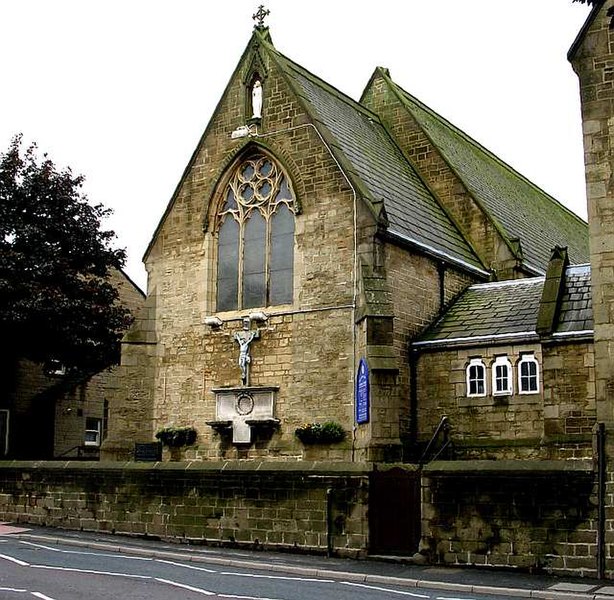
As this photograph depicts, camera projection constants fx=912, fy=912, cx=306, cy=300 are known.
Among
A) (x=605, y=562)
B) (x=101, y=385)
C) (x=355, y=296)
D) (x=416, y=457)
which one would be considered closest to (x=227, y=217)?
(x=355, y=296)

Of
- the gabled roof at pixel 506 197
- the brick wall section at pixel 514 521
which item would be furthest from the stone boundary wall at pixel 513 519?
the gabled roof at pixel 506 197

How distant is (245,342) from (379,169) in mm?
6585

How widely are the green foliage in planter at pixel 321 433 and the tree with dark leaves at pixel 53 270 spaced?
1108 cm

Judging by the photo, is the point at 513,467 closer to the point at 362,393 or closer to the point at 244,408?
the point at 362,393

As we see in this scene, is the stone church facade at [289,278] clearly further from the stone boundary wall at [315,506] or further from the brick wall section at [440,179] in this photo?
the stone boundary wall at [315,506]

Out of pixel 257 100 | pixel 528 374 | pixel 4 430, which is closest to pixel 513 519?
pixel 528 374

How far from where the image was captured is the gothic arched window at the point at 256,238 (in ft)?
79.3

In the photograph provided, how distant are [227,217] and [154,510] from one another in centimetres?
884

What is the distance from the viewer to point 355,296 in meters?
22.4

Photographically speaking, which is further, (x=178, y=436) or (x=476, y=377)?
(x=178, y=436)

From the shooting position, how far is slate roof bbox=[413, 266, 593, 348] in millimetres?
20984

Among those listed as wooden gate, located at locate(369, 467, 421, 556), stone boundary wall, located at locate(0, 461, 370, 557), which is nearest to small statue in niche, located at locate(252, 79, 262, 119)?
stone boundary wall, located at locate(0, 461, 370, 557)

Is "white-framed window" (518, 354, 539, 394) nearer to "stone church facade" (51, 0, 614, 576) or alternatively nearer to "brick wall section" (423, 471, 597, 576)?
"stone church facade" (51, 0, 614, 576)

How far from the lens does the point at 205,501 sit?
64.0 feet
